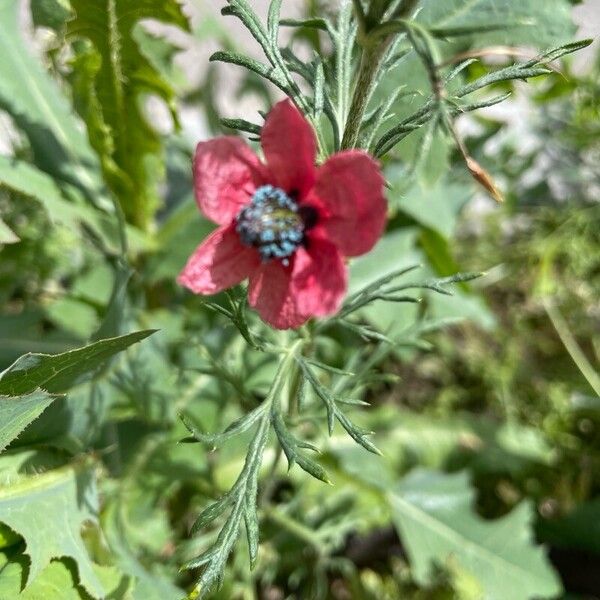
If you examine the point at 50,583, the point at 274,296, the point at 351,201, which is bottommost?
the point at 50,583

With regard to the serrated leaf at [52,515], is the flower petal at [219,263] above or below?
above

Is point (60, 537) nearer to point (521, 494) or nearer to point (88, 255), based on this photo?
point (88, 255)

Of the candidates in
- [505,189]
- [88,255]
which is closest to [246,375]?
[88,255]

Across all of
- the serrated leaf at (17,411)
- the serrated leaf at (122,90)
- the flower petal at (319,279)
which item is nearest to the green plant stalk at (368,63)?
the flower petal at (319,279)

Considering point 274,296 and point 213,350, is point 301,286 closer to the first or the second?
point 274,296

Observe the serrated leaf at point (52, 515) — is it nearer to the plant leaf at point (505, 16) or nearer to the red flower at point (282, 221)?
the red flower at point (282, 221)

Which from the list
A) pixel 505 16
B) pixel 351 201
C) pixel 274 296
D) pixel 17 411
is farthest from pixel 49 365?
pixel 505 16
